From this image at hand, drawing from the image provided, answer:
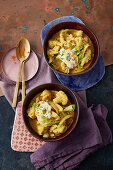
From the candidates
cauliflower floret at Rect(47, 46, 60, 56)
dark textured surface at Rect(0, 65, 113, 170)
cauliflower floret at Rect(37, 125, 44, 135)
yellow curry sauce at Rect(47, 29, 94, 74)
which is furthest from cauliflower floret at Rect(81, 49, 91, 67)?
cauliflower floret at Rect(37, 125, 44, 135)

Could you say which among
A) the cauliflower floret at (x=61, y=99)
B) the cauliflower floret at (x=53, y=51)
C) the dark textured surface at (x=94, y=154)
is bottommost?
the dark textured surface at (x=94, y=154)

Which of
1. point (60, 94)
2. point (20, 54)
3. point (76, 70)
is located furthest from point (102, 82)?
point (20, 54)

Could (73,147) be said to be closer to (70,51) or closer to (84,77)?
(84,77)

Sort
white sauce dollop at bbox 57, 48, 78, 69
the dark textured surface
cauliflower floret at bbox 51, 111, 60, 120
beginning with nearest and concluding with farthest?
cauliflower floret at bbox 51, 111, 60, 120 → white sauce dollop at bbox 57, 48, 78, 69 → the dark textured surface

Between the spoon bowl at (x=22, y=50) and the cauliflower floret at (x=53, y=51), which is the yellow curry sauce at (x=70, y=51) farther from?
the spoon bowl at (x=22, y=50)

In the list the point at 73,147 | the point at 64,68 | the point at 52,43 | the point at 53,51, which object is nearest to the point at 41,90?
the point at 64,68

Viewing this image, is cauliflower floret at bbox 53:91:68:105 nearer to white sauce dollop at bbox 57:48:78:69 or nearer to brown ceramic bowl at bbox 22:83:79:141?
brown ceramic bowl at bbox 22:83:79:141

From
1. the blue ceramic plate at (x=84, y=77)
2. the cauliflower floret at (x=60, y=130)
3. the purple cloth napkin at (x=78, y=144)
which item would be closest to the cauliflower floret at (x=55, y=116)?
the cauliflower floret at (x=60, y=130)

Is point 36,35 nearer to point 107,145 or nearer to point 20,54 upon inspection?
point 20,54
